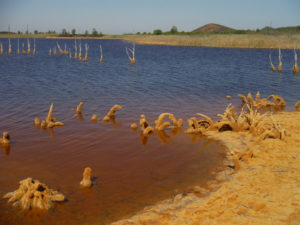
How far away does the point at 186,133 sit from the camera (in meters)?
13.1

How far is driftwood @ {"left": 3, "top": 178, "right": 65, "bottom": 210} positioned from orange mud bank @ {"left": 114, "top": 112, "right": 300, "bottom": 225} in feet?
6.25

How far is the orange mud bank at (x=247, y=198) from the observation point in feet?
20.9

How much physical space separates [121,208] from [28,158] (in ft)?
15.3

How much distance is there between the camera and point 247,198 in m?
7.18

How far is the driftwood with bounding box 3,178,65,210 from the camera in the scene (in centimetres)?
720

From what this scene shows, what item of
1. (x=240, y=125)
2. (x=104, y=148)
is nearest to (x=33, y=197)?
(x=104, y=148)

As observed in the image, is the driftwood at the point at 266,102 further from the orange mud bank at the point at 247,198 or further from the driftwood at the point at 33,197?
the driftwood at the point at 33,197

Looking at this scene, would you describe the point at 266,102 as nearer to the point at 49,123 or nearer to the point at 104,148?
the point at 104,148

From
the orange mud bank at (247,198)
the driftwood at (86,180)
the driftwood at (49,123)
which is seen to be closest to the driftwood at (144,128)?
the driftwood at (49,123)

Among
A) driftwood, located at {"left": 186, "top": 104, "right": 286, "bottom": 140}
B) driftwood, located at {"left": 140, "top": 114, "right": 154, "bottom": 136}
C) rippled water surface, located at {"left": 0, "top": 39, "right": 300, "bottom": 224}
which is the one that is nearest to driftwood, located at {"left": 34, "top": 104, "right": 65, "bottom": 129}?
rippled water surface, located at {"left": 0, "top": 39, "right": 300, "bottom": 224}

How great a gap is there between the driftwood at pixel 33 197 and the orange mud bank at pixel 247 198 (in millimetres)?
1906

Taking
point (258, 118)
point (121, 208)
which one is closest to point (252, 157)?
point (258, 118)

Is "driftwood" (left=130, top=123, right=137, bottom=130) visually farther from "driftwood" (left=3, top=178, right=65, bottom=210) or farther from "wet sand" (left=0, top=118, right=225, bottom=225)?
"driftwood" (left=3, top=178, right=65, bottom=210)

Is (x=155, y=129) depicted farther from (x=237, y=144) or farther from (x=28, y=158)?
(x=28, y=158)
